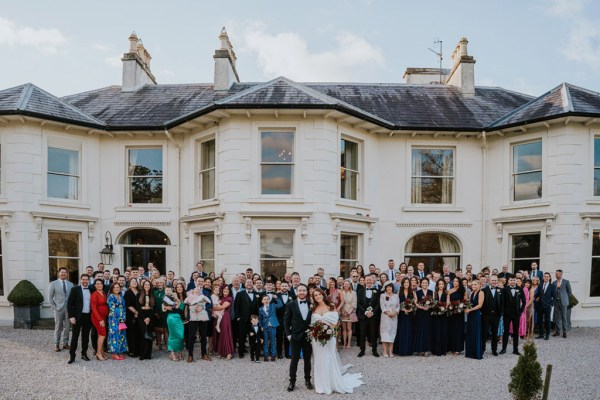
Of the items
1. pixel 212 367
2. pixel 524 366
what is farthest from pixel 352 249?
pixel 524 366

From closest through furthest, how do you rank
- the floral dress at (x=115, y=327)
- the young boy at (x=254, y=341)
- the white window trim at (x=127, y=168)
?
the young boy at (x=254, y=341), the floral dress at (x=115, y=327), the white window trim at (x=127, y=168)

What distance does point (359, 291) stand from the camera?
11578 mm

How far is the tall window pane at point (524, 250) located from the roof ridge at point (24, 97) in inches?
631

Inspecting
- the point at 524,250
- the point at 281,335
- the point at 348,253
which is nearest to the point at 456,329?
the point at 281,335

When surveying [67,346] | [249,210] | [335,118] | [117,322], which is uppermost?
[335,118]

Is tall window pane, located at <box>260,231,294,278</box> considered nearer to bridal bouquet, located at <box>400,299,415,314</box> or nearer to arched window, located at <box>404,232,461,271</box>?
bridal bouquet, located at <box>400,299,415,314</box>

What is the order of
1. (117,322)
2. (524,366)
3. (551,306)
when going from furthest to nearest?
(551,306)
(117,322)
(524,366)

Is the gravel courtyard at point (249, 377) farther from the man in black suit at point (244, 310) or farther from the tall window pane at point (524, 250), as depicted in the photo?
the tall window pane at point (524, 250)

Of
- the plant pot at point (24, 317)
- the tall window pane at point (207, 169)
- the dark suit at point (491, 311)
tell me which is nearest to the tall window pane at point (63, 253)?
the plant pot at point (24, 317)

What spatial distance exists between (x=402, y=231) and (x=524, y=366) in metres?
10.5

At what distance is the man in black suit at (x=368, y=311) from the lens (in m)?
11.0

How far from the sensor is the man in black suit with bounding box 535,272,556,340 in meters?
13.4

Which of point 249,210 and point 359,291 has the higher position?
point 249,210

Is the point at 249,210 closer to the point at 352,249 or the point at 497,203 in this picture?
the point at 352,249
